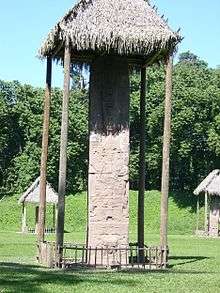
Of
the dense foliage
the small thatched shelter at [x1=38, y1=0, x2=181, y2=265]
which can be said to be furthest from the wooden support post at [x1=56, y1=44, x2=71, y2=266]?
the dense foliage

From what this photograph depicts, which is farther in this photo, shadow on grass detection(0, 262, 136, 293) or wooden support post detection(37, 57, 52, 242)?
wooden support post detection(37, 57, 52, 242)

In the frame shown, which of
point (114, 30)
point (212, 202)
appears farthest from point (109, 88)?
point (212, 202)

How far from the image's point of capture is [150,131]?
5778 centimetres

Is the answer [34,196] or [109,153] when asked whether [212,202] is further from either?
[109,153]

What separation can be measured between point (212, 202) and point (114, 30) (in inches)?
1179

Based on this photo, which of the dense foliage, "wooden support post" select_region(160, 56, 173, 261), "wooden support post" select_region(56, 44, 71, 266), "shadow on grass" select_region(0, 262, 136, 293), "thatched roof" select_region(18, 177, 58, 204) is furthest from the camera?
the dense foliage

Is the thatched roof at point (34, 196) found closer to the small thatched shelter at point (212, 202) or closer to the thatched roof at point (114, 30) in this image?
the small thatched shelter at point (212, 202)

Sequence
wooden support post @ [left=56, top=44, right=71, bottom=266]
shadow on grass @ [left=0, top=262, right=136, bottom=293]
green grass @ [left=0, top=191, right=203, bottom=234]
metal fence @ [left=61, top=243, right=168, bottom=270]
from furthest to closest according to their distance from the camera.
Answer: green grass @ [left=0, top=191, right=203, bottom=234] < metal fence @ [left=61, top=243, right=168, bottom=270] < wooden support post @ [left=56, top=44, right=71, bottom=266] < shadow on grass @ [left=0, top=262, right=136, bottom=293]

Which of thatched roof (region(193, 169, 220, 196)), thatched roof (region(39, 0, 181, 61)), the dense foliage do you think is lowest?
thatched roof (region(193, 169, 220, 196))

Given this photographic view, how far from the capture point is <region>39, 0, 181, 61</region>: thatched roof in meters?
16.3

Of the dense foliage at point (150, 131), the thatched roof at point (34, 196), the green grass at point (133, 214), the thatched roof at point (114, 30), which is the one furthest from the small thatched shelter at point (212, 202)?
the thatched roof at point (114, 30)

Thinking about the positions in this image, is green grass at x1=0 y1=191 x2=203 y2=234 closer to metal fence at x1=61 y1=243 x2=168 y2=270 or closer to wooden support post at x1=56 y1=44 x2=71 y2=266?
metal fence at x1=61 y1=243 x2=168 y2=270

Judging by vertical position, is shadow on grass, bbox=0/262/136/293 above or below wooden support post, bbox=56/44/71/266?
below

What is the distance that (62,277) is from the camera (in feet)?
41.2
